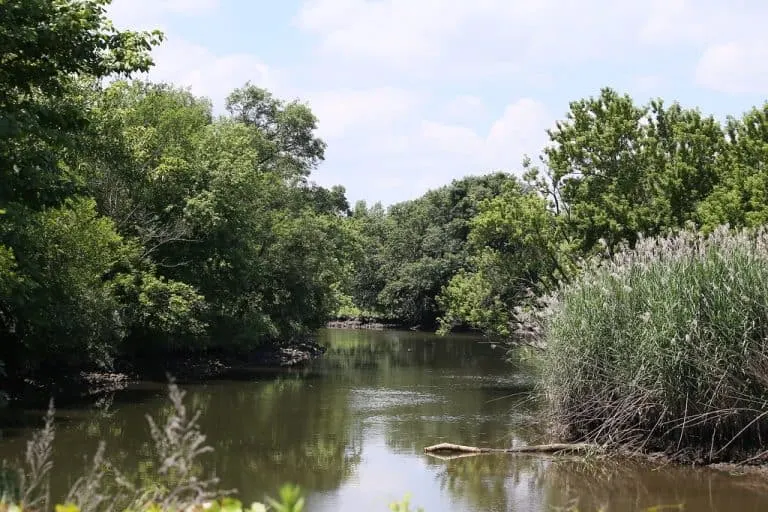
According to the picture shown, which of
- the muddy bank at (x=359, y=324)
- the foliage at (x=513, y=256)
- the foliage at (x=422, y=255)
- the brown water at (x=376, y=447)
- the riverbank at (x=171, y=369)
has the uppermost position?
the foliage at (x=422, y=255)

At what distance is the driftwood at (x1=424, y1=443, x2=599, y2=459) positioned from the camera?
14.8 metres

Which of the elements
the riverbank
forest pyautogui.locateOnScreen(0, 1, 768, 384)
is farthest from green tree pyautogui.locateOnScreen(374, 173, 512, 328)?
forest pyautogui.locateOnScreen(0, 1, 768, 384)

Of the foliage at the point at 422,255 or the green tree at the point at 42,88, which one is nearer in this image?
the green tree at the point at 42,88

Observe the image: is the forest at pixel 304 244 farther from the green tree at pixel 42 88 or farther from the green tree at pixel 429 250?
the green tree at pixel 429 250

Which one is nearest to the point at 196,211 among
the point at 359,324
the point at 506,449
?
the point at 506,449

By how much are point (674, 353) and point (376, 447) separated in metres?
6.39

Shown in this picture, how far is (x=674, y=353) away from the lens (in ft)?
44.0

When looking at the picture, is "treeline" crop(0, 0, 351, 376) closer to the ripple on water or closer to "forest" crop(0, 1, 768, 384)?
"forest" crop(0, 1, 768, 384)

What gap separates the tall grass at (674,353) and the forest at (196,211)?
1971 millimetres

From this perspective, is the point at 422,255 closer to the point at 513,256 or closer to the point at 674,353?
the point at 513,256

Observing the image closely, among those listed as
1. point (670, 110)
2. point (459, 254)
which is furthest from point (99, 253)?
point (459, 254)

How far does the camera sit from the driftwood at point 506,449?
14789 millimetres

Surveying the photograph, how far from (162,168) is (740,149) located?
17.9m

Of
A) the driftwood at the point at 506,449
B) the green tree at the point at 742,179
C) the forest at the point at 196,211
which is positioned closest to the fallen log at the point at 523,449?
the driftwood at the point at 506,449
